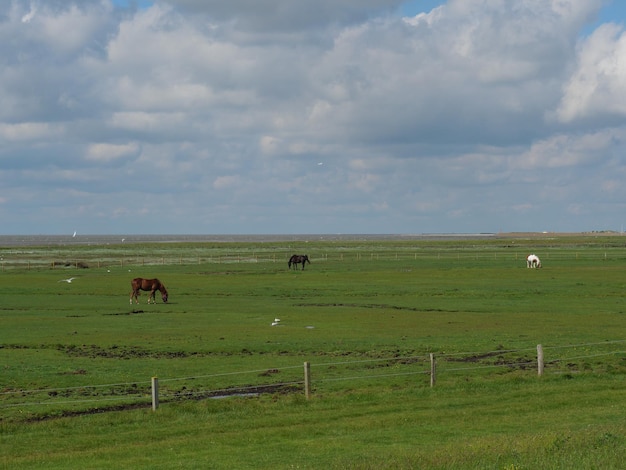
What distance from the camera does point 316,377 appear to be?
29.5 metres

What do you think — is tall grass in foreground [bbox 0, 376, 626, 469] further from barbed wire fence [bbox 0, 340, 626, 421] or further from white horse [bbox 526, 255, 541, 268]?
white horse [bbox 526, 255, 541, 268]

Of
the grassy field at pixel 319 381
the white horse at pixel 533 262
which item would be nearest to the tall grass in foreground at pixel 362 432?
the grassy field at pixel 319 381

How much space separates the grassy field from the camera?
18094 millimetres

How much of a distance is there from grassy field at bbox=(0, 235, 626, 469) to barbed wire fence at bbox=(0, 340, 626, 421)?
110 millimetres

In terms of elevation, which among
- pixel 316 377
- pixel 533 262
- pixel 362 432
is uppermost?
pixel 533 262

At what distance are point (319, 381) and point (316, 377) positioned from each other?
3.92 ft

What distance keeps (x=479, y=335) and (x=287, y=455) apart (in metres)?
23.7

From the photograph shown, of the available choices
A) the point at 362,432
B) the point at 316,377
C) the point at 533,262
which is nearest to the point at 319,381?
the point at 316,377

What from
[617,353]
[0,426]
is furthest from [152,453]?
[617,353]

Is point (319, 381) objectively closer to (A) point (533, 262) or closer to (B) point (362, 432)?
(B) point (362, 432)

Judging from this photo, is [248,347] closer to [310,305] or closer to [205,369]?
[205,369]

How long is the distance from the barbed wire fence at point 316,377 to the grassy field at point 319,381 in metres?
0.11

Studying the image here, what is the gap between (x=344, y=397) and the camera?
25.1 m

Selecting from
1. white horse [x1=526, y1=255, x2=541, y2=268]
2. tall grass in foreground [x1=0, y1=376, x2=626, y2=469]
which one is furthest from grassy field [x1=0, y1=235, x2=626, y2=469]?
white horse [x1=526, y1=255, x2=541, y2=268]
